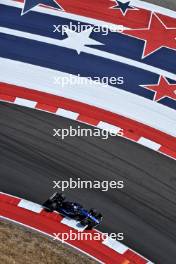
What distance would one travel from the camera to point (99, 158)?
20.9 meters

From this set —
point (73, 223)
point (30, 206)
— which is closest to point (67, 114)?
point (30, 206)

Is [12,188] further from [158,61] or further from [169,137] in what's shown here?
[158,61]

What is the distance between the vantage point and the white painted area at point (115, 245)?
1802 cm

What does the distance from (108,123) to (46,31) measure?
6271 millimetres

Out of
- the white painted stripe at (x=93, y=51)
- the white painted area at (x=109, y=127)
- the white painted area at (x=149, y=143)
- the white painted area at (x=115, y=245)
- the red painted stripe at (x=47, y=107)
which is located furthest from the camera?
the white painted stripe at (x=93, y=51)

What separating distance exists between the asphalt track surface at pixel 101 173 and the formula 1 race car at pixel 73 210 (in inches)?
14.3

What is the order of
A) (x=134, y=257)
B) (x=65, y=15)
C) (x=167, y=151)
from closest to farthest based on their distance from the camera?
(x=134, y=257), (x=167, y=151), (x=65, y=15)

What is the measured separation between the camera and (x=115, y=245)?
714 inches

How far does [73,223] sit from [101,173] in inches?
96.4

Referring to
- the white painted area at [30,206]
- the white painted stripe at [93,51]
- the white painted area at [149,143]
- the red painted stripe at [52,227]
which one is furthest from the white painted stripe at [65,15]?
the red painted stripe at [52,227]

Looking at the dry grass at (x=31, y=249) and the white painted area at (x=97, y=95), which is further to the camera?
the white painted area at (x=97, y=95)


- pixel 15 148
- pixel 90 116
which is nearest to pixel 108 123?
pixel 90 116

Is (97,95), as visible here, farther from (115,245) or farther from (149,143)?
(115,245)

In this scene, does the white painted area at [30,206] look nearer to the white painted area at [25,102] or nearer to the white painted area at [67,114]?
the white painted area at [67,114]
